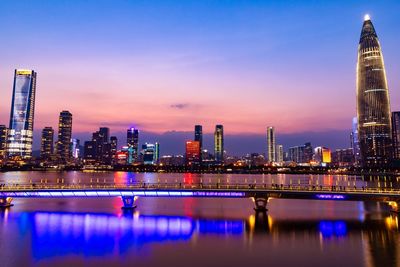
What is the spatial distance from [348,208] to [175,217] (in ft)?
105

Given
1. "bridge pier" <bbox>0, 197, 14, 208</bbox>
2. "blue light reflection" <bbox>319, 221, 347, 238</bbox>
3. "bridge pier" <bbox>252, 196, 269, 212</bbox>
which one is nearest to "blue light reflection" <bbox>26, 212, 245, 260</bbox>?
"bridge pier" <bbox>0, 197, 14, 208</bbox>

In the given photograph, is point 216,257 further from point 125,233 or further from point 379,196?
point 379,196

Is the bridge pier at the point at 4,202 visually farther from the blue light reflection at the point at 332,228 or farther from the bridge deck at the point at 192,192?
the blue light reflection at the point at 332,228

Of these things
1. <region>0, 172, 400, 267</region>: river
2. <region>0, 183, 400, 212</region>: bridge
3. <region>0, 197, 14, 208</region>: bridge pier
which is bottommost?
<region>0, 172, 400, 267</region>: river

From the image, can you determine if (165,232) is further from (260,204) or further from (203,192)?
(260,204)

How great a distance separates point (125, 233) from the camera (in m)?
40.4

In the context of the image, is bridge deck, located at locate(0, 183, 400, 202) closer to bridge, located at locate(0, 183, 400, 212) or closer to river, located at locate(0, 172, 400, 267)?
bridge, located at locate(0, 183, 400, 212)

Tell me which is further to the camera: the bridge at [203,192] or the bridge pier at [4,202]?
the bridge pier at [4,202]

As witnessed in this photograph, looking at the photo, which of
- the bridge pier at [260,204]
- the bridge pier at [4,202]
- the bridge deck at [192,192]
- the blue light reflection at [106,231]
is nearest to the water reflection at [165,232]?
the blue light reflection at [106,231]

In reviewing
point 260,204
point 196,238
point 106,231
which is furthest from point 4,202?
point 260,204

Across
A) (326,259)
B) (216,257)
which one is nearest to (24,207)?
(216,257)

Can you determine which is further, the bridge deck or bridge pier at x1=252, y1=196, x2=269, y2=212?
bridge pier at x1=252, y1=196, x2=269, y2=212

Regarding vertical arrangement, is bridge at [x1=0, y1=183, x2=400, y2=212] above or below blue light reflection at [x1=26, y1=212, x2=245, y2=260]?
above

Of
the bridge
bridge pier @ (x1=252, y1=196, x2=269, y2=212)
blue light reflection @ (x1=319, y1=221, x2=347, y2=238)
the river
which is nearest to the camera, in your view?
the river
